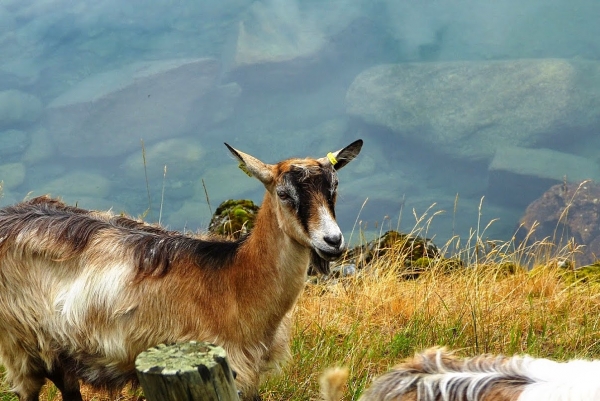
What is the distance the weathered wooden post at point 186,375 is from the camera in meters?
2.62

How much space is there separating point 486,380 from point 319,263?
2.23m

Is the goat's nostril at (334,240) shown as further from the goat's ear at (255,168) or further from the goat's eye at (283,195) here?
the goat's ear at (255,168)

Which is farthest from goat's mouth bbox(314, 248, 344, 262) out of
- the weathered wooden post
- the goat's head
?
the weathered wooden post

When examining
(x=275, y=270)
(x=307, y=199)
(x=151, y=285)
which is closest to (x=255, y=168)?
(x=307, y=199)

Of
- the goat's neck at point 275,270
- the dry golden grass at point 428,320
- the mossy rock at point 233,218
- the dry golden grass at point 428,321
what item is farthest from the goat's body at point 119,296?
the mossy rock at point 233,218

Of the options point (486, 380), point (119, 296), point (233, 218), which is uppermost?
point (486, 380)

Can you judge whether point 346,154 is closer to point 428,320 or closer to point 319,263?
point 319,263

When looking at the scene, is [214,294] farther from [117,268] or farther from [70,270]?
[70,270]

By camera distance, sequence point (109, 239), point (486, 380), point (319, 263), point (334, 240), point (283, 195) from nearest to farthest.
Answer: point (486, 380)
point (334, 240)
point (283, 195)
point (319, 263)
point (109, 239)

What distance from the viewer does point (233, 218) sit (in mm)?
9977

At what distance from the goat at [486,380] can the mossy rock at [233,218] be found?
248 inches

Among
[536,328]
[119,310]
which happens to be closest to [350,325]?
[536,328]

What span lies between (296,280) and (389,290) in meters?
2.99

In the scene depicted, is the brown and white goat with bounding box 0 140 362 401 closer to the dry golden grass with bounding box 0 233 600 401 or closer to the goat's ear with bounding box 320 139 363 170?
the goat's ear with bounding box 320 139 363 170
